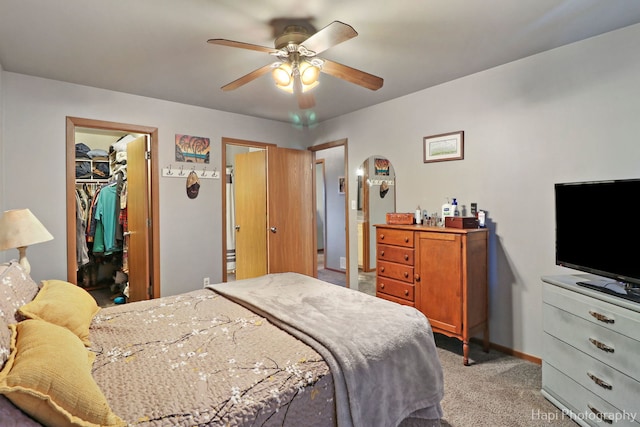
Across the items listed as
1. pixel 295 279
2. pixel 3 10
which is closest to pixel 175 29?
pixel 3 10

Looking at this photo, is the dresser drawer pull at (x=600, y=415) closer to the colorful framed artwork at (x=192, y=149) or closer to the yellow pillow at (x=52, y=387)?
the yellow pillow at (x=52, y=387)

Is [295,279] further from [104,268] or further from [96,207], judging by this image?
[104,268]

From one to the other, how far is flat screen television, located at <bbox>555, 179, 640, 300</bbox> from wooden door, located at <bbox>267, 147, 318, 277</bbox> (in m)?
3.03

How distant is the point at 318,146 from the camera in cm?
468

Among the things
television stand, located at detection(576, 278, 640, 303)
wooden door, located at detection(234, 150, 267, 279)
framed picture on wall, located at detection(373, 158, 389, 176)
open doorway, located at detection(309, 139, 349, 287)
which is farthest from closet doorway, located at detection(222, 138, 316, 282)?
television stand, located at detection(576, 278, 640, 303)

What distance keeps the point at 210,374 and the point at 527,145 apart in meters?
2.78

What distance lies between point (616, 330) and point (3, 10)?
384 cm

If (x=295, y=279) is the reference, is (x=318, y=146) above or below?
above

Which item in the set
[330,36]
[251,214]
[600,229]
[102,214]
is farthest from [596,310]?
[102,214]

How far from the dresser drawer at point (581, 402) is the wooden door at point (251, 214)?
10.4ft

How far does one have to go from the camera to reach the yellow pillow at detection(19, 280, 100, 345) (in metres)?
1.41

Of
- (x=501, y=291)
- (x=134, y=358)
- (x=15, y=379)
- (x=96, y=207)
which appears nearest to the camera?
(x=15, y=379)

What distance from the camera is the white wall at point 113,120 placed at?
2861 millimetres

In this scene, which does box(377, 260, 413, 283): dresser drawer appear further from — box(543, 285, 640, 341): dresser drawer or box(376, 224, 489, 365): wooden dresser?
box(543, 285, 640, 341): dresser drawer
